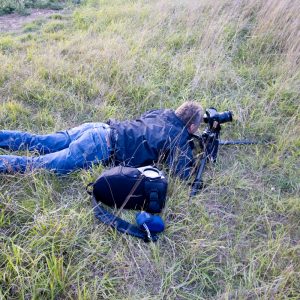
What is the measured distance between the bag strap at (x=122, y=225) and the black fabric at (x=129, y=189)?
110 millimetres

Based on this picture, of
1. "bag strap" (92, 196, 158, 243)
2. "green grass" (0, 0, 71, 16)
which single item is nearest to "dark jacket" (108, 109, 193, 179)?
"bag strap" (92, 196, 158, 243)

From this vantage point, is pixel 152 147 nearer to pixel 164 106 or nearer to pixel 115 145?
pixel 115 145

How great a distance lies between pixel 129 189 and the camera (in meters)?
2.43

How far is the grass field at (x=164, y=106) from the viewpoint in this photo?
6.83 feet

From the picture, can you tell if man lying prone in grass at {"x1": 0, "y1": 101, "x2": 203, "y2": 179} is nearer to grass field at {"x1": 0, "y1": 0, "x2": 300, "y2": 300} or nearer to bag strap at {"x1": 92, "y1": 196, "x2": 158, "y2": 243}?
grass field at {"x1": 0, "y1": 0, "x2": 300, "y2": 300}

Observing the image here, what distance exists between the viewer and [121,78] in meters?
4.08

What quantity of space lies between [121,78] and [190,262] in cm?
256

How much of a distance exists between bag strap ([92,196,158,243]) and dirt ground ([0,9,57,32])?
14.7 feet

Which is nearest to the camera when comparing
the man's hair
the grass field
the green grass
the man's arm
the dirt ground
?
the grass field

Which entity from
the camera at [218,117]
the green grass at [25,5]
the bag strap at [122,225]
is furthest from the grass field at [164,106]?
the green grass at [25,5]

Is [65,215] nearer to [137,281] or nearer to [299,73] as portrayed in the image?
[137,281]

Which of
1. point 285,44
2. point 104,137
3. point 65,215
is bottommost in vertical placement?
point 65,215

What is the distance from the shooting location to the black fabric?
Answer: 94.7 inches

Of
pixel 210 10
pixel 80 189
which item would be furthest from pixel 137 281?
pixel 210 10
